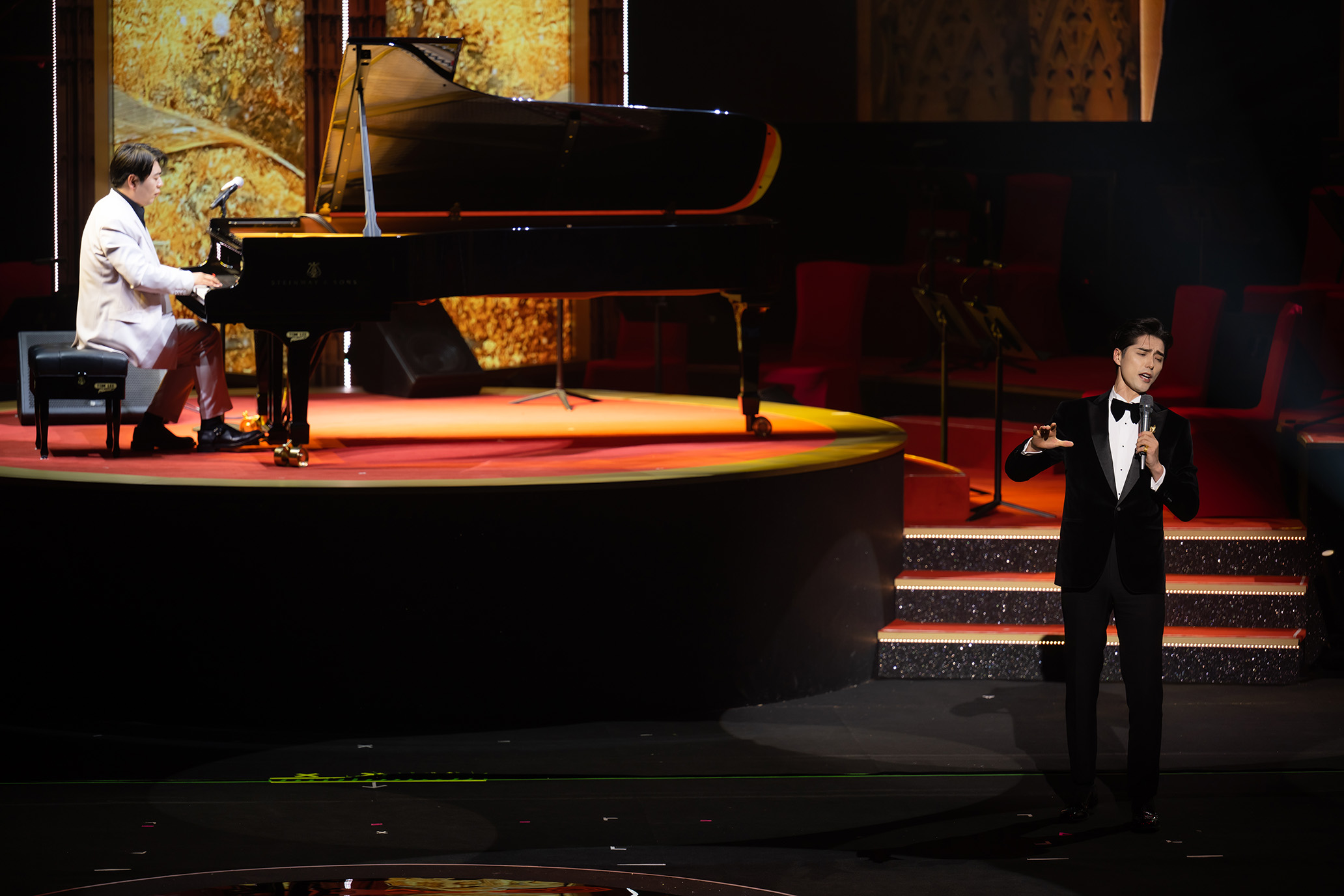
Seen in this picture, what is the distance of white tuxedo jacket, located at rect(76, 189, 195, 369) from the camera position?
17.0 feet

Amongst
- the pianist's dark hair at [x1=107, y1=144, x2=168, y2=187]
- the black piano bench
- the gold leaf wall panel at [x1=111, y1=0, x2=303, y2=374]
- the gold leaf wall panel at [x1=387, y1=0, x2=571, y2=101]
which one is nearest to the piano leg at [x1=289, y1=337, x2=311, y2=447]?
the black piano bench

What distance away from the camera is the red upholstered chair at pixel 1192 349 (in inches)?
245

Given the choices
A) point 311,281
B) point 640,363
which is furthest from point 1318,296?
point 311,281

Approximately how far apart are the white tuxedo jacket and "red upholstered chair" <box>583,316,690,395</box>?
332cm

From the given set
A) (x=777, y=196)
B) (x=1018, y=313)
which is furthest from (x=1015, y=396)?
(x=777, y=196)

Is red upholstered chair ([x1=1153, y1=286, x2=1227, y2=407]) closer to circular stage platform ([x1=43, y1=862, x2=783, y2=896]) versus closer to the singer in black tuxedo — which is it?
the singer in black tuxedo

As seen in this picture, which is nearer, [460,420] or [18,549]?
[18,549]

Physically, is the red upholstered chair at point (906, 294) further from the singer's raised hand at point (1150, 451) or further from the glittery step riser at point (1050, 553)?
the singer's raised hand at point (1150, 451)

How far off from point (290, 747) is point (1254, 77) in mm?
6863

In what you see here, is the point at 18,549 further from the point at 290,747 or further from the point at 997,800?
the point at 997,800

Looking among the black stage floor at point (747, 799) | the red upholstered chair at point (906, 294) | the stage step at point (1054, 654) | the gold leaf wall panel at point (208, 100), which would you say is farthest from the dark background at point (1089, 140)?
the black stage floor at point (747, 799)

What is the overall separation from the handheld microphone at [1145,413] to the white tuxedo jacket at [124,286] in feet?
10.1

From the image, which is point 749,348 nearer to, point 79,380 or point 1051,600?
point 1051,600

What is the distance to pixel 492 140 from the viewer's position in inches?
238
